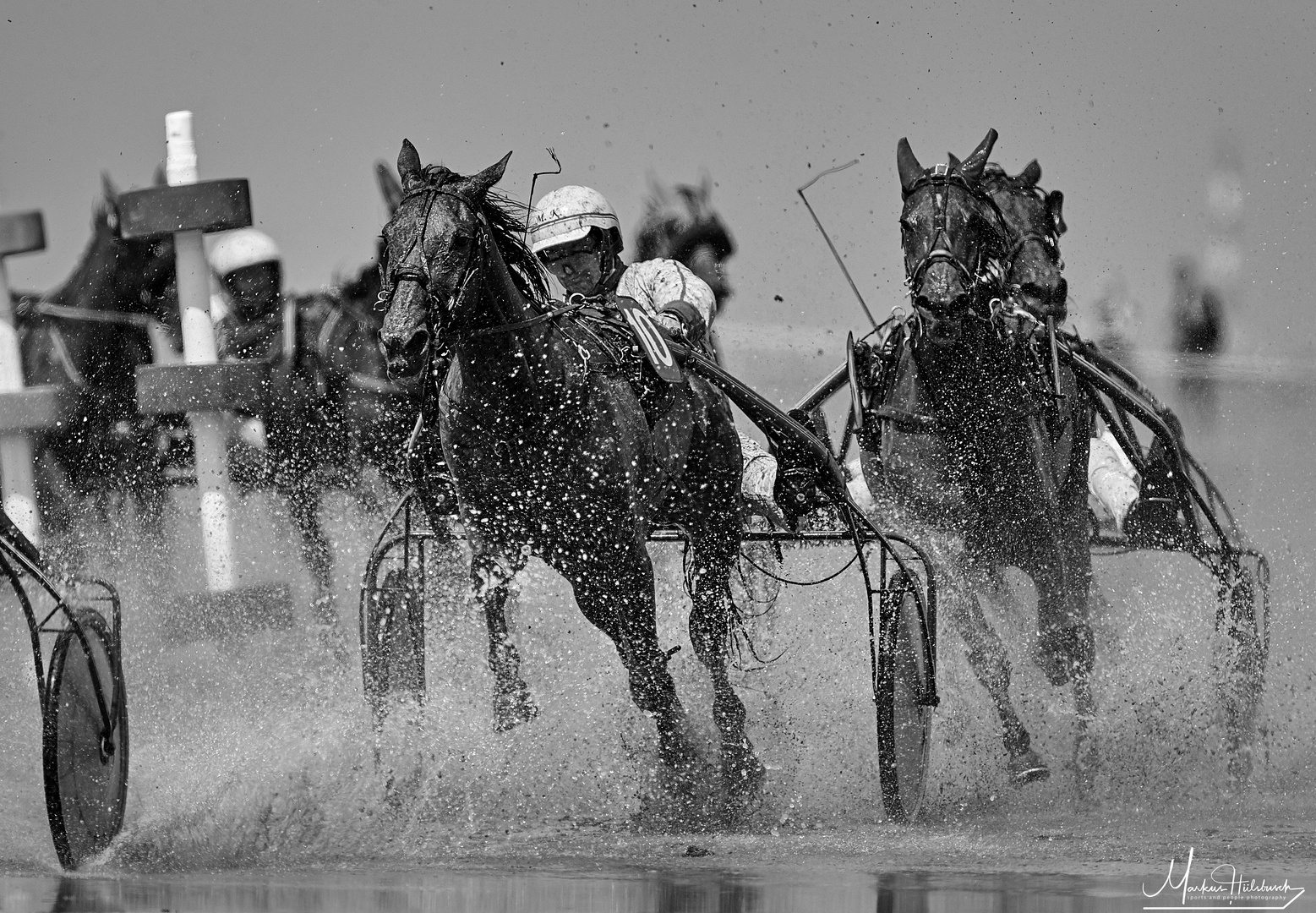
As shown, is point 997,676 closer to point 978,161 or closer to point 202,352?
point 978,161

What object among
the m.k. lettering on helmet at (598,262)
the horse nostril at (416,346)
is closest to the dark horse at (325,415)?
the m.k. lettering on helmet at (598,262)

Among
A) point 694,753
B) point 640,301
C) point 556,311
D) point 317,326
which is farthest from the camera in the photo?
point 317,326

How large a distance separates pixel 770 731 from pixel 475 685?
4.00ft

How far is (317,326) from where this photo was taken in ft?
34.8

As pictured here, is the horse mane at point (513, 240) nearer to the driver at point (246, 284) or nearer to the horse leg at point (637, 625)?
the horse leg at point (637, 625)

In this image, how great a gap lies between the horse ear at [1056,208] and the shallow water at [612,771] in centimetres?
157

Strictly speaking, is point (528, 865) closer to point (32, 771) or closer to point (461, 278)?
point (461, 278)

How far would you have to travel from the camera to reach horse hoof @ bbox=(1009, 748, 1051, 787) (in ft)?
23.2

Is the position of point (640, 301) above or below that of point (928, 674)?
above

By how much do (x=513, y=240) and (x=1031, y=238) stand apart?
2714 millimetres

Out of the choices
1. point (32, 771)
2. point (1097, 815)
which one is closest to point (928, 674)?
point (1097, 815)

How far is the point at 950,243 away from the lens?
272 inches

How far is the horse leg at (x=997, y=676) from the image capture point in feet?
23.4

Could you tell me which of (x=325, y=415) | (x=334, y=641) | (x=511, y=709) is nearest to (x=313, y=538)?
(x=325, y=415)
